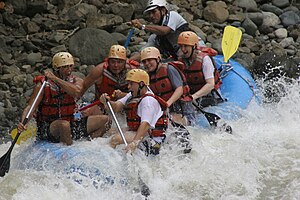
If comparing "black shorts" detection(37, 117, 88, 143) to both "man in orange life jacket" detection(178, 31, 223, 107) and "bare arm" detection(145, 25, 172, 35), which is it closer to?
"man in orange life jacket" detection(178, 31, 223, 107)

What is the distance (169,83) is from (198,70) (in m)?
0.72

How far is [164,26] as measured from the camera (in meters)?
8.75

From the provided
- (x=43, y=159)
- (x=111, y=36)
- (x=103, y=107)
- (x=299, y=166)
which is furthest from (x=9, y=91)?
(x=299, y=166)

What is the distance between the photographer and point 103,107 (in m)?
7.80

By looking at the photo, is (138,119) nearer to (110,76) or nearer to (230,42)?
(110,76)

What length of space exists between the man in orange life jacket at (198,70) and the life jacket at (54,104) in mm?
1607

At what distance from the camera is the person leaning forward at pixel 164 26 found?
8.66m

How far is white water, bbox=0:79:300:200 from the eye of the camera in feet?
21.4

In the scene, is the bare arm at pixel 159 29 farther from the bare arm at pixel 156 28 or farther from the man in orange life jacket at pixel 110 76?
the man in orange life jacket at pixel 110 76

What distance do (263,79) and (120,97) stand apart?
462 cm

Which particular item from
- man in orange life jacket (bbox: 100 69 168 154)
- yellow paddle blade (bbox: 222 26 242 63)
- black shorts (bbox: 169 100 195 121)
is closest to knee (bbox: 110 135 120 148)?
man in orange life jacket (bbox: 100 69 168 154)

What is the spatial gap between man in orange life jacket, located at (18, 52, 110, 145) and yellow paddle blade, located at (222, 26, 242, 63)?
9.17 ft

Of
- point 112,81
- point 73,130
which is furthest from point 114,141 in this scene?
point 112,81

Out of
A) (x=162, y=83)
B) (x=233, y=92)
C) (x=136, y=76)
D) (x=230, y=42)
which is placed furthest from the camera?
(x=230, y=42)
